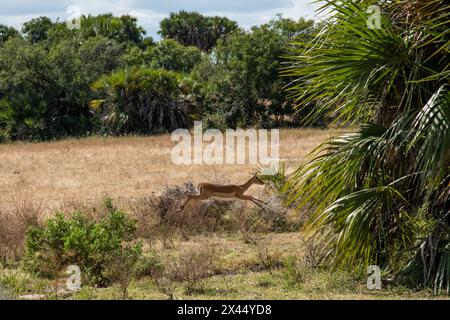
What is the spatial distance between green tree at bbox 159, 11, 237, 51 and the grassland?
147 feet

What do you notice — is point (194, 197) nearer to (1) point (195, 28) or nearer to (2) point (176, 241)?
(2) point (176, 241)

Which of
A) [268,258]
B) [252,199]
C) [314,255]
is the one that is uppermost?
[252,199]

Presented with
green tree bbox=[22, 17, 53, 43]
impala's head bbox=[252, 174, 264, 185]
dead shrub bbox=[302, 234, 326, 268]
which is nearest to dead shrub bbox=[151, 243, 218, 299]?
dead shrub bbox=[302, 234, 326, 268]

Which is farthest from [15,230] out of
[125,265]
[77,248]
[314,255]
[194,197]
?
[314,255]

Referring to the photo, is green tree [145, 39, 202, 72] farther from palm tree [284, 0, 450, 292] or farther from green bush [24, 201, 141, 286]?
palm tree [284, 0, 450, 292]

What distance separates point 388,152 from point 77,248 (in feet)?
11.8

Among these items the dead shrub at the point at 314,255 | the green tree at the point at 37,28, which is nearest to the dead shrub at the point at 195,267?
the dead shrub at the point at 314,255

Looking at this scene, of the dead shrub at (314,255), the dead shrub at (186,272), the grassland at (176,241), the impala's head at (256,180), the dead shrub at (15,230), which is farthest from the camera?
the impala's head at (256,180)

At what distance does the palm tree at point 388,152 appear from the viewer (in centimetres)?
746

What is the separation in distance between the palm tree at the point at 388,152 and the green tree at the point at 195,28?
61231 millimetres

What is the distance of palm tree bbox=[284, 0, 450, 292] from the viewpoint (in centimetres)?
746

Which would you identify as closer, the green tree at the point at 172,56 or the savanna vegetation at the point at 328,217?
the savanna vegetation at the point at 328,217

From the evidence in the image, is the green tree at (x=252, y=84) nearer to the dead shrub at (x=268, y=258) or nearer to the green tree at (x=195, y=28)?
the dead shrub at (x=268, y=258)

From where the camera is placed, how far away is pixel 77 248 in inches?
340
